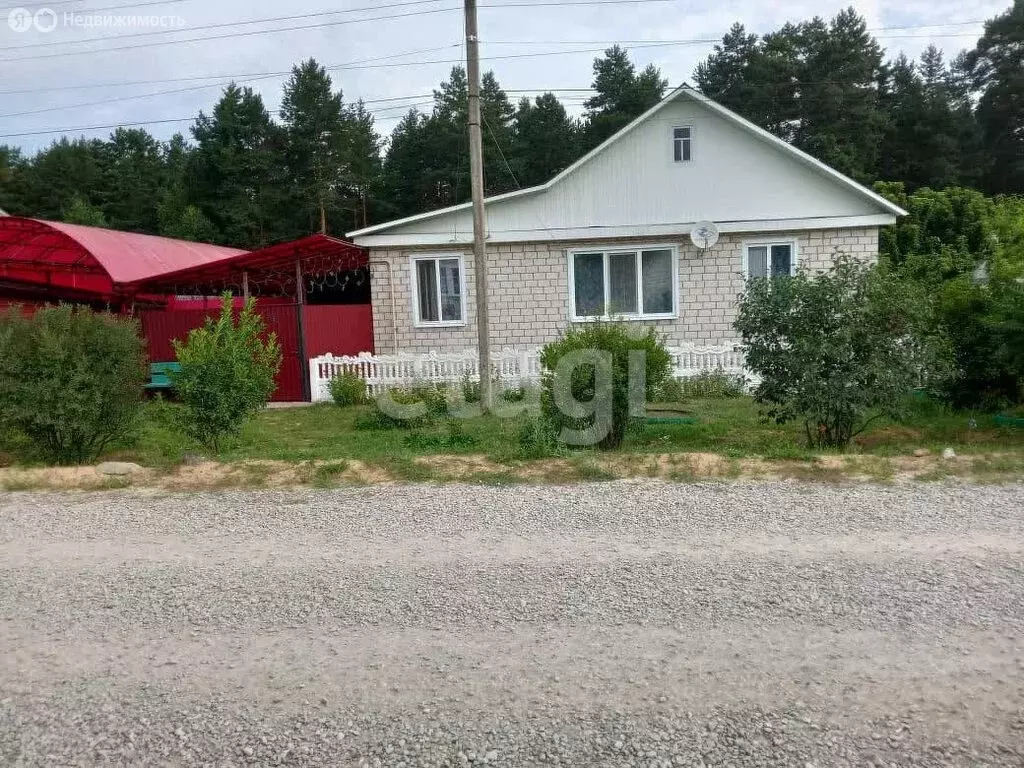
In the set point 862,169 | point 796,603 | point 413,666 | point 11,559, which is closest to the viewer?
point 413,666

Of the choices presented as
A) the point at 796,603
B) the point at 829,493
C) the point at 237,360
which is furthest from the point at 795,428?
the point at 237,360

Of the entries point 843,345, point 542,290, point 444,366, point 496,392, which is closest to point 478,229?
point 496,392

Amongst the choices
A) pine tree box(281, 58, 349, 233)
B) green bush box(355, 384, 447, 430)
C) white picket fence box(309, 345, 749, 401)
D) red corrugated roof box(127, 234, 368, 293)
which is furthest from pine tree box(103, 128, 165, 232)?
green bush box(355, 384, 447, 430)

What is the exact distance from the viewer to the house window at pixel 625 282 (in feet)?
55.8

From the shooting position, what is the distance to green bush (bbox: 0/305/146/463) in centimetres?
913

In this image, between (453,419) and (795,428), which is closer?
(795,428)

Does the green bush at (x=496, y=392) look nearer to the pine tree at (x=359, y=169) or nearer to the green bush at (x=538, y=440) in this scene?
the green bush at (x=538, y=440)

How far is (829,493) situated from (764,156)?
11.4m

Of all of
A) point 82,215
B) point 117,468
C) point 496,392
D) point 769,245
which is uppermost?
point 82,215

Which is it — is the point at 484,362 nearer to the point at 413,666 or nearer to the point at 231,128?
the point at 413,666

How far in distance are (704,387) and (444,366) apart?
5116 millimetres

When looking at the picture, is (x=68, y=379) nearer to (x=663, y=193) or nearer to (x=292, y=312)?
(x=292, y=312)

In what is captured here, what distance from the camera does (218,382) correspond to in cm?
956

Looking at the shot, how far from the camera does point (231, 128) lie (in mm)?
44188
